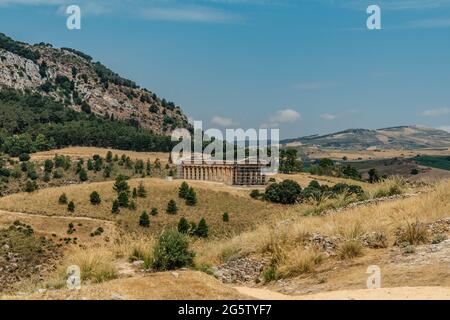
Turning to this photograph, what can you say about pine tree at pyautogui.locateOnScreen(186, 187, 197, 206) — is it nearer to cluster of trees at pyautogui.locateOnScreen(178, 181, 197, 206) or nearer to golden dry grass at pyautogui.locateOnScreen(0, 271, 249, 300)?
cluster of trees at pyautogui.locateOnScreen(178, 181, 197, 206)

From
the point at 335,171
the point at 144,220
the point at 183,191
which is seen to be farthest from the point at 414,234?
the point at 335,171

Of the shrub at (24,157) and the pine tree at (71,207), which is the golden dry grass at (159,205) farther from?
the shrub at (24,157)

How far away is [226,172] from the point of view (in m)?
136

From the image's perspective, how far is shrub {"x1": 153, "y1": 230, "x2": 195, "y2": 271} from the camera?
13.7 metres

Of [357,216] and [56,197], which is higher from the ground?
[357,216]

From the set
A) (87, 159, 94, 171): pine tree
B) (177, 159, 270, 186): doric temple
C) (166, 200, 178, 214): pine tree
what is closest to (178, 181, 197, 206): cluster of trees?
(166, 200, 178, 214): pine tree

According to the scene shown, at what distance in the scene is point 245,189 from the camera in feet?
411

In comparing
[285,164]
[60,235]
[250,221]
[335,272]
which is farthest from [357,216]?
[285,164]

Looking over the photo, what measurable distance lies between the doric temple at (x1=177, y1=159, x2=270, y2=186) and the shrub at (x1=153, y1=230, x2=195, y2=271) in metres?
Answer: 119

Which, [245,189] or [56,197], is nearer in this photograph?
[56,197]
